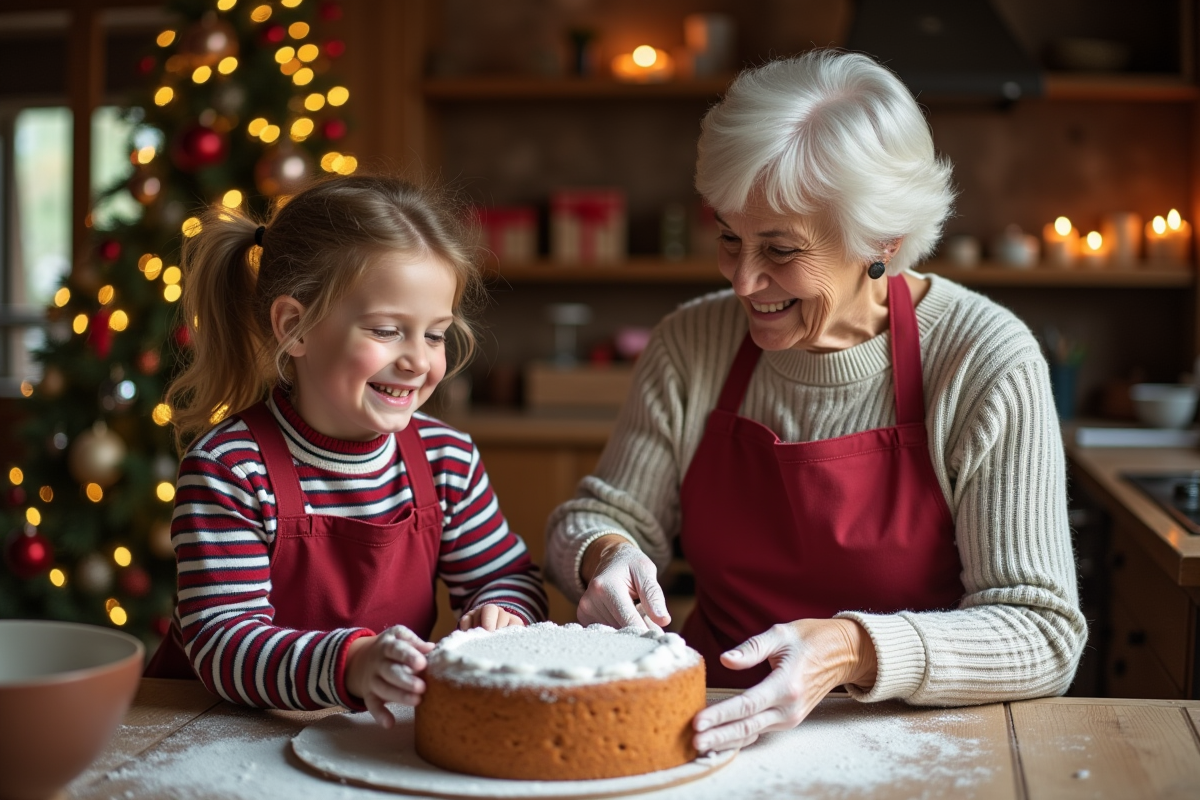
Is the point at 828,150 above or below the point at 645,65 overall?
below

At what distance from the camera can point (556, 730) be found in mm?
1003

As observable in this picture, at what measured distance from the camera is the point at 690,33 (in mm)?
4059

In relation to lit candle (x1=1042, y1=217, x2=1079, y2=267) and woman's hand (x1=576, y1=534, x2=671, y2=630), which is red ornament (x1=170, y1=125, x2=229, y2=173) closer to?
woman's hand (x1=576, y1=534, x2=671, y2=630)

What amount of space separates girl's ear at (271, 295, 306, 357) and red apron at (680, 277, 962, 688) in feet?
1.84

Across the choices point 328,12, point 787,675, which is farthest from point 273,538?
point 328,12

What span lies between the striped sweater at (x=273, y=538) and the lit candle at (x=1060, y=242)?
9.53 feet

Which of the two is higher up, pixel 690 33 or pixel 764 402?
pixel 690 33

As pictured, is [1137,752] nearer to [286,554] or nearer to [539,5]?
[286,554]

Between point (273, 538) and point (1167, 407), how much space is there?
9.21ft

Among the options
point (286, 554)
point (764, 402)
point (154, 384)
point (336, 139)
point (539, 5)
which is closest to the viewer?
point (286, 554)

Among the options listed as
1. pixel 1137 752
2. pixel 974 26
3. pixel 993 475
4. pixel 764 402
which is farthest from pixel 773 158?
pixel 974 26

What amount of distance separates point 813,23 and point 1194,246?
142 centimetres

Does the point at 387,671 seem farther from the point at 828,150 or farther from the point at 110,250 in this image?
the point at 110,250

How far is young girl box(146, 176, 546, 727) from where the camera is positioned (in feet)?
4.07
